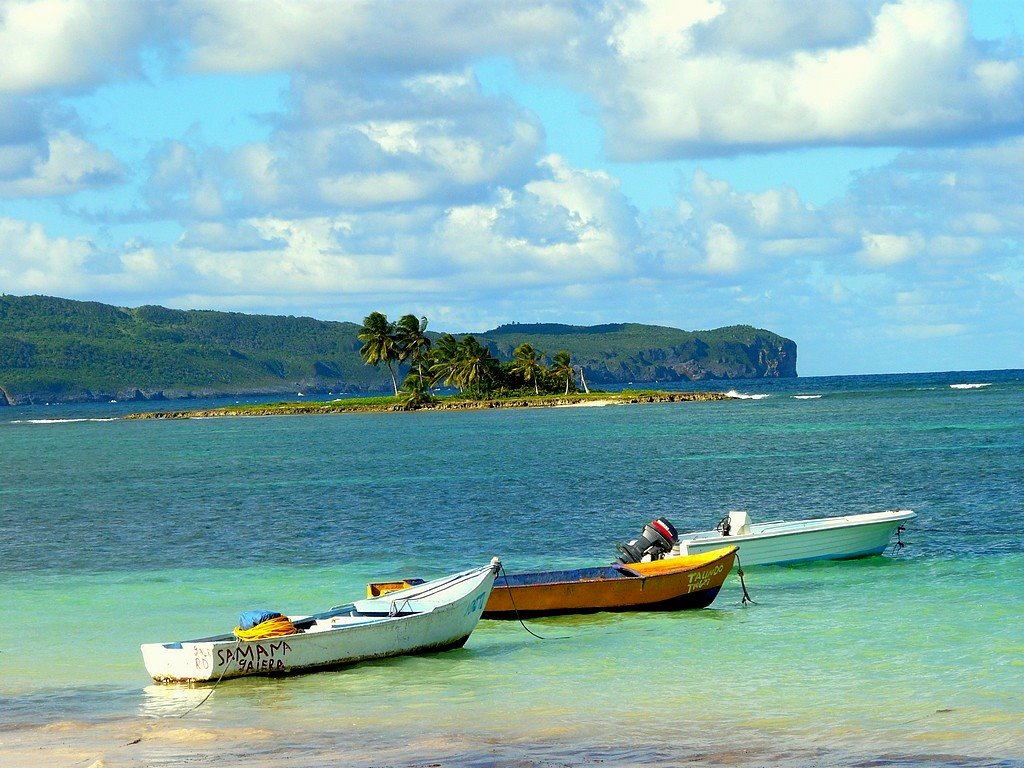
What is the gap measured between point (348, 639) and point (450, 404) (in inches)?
5731

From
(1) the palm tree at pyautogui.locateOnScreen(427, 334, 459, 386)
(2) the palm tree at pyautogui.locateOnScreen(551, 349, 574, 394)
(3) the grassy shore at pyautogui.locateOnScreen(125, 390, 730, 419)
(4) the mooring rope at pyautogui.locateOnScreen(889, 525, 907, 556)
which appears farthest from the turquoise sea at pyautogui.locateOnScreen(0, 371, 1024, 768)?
(2) the palm tree at pyautogui.locateOnScreen(551, 349, 574, 394)

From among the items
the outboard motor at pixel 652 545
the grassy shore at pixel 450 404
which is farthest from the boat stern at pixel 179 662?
the grassy shore at pixel 450 404

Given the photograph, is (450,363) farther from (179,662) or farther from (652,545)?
(179,662)

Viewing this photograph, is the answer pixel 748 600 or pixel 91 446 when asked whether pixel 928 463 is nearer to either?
pixel 748 600

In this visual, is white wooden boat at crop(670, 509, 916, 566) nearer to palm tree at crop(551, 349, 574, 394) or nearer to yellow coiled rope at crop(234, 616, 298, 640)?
yellow coiled rope at crop(234, 616, 298, 640)

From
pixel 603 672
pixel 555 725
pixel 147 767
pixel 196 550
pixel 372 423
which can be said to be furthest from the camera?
pixel 372 423

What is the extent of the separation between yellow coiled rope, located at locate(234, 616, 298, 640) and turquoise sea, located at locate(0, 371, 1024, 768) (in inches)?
31.0

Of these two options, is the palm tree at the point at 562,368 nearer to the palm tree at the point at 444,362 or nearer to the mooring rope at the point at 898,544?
the palm tree at the point at 444,362

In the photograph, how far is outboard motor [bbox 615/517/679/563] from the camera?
28422mm

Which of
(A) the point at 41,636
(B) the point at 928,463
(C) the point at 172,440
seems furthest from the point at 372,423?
(A) the point at 41,636

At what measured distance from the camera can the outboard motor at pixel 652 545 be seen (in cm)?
2842

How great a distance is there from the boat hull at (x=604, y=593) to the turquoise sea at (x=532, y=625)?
32 centimetres

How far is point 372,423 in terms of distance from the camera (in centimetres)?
13675

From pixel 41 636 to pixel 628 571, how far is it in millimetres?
12299
